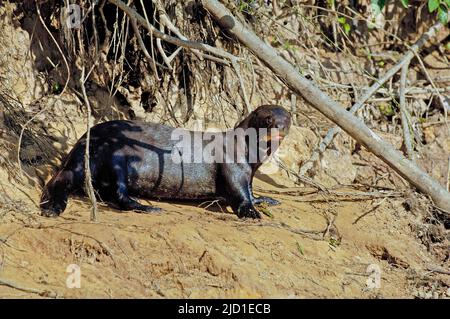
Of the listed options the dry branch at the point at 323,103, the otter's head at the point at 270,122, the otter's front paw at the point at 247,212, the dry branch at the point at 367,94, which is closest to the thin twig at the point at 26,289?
the otter's front paw at the point at 247,212

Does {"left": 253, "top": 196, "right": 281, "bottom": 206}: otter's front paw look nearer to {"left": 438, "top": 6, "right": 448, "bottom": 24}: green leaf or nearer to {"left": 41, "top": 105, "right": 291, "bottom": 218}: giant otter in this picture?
{"left": 41, "top": 105, "right": 291, "bottom": 218}: giant otter

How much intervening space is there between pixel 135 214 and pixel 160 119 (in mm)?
1456

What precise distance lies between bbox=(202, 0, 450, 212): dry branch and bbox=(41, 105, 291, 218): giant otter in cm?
25

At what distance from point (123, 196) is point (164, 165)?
44cm

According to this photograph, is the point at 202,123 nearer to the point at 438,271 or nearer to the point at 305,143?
the point at 305,143

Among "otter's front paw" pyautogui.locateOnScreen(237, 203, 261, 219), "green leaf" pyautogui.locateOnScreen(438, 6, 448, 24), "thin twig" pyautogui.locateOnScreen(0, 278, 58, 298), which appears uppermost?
"green leaf" pyautogui.locateOnScreen(438, 6, 448, 24)

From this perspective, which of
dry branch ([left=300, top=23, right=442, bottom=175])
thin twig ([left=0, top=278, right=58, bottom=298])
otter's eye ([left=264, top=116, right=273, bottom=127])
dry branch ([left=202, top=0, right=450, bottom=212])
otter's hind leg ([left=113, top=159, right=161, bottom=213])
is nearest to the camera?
thin twig ([left=0, top=278, right=58, bottom=298])

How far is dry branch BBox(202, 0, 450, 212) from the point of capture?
559 centimetres

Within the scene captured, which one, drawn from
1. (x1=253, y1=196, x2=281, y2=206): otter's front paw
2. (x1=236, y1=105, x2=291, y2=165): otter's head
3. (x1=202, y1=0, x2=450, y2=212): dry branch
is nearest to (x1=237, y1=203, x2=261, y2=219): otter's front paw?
(x1=253, y1=196, x2=281, y2=206): otter's front paw

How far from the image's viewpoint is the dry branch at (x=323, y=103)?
559cm

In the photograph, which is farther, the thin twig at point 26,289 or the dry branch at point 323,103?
the dry branch at point 323,103

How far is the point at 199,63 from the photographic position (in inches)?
Result: 250

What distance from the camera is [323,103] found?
221 inches

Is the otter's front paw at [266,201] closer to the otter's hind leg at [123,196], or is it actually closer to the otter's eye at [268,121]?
the otter's eye at [268,121]
